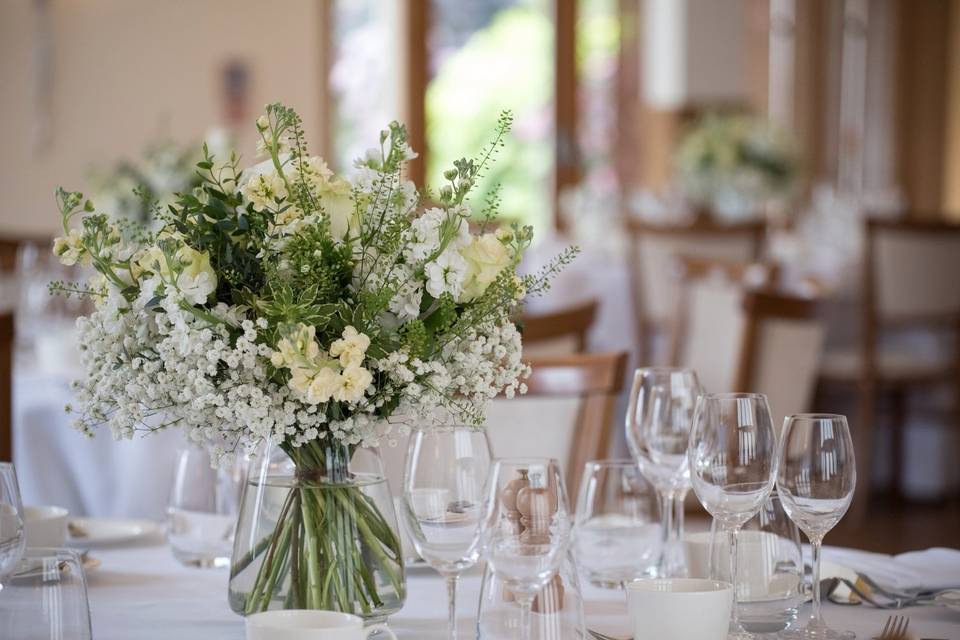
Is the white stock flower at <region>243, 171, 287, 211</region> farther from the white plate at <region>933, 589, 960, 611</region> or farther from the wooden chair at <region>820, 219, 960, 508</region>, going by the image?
the wooden chair at <region>820, 219, 960, 508</region>

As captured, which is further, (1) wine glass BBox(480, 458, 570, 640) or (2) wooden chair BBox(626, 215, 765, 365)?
(2) wooden chair BBox(626, 215, 765, 365)

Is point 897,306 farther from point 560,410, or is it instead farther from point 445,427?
point 445,427

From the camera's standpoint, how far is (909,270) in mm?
4828

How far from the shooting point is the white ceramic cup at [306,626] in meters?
0.91

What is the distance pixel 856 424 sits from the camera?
529 centimetres

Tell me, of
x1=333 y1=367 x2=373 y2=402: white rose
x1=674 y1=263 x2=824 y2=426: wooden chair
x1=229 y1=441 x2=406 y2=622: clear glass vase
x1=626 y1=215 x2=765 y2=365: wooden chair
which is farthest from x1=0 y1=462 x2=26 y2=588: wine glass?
x1=626 y1=215 x2=765 y2=365: wooden chair

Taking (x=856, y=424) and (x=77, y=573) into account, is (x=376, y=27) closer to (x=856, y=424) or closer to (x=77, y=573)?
(x=856, y=424)

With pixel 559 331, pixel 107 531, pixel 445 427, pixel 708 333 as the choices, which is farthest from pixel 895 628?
pixel 708 333

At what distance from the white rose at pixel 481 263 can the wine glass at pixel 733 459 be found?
0.74 feet

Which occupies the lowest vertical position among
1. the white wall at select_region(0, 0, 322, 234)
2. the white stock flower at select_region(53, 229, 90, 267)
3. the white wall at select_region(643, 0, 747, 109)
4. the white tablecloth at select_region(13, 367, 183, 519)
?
the white tablecloth at select_region(13, 367, 183, 519)

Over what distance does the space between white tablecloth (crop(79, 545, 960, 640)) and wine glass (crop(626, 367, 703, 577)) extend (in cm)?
Answer: 14

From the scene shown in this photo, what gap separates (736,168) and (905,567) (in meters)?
5.52

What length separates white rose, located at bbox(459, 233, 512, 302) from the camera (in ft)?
3.53

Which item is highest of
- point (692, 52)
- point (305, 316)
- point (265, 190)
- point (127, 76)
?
point (692, 52)
